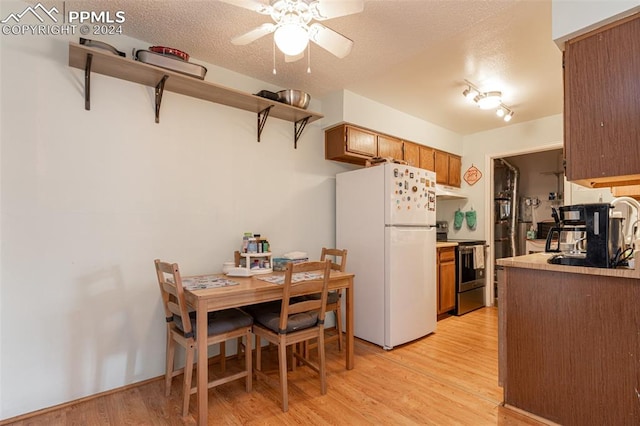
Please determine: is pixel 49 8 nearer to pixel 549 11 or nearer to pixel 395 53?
pixel 395 53

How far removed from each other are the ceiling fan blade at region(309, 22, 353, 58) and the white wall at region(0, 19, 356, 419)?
126 cm

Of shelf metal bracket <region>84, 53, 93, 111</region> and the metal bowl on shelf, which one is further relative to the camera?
the metal bowl on shelf

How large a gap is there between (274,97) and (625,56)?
89.6 inches

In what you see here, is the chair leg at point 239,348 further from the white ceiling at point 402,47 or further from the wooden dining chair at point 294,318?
the white ceiling at point 402,47

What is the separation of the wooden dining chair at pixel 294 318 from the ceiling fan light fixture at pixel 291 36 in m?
1.20

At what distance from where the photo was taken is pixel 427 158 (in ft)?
13.6

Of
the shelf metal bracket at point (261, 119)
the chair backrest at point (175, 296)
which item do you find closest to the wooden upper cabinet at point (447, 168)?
the shelf metal bracket at point (261, 119)

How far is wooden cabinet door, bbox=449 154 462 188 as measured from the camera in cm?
456

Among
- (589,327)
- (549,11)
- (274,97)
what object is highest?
(549,11)

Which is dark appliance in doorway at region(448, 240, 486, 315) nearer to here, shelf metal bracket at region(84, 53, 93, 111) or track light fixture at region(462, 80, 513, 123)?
track light fixture at region(462, 80, 513, 123)

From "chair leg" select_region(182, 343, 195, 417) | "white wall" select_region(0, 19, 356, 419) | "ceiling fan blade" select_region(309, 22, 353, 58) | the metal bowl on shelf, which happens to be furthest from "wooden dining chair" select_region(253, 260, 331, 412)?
the metal bowl on shelf

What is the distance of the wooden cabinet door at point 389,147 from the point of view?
3.57 m

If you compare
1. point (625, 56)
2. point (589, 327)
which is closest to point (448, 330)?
point (589, 327)

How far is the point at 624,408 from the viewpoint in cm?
154
